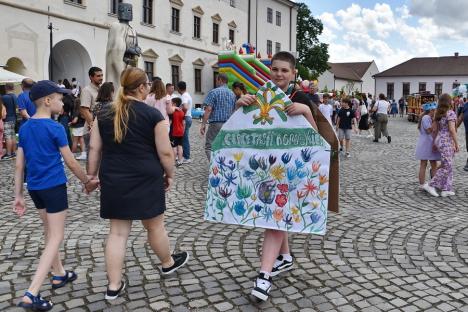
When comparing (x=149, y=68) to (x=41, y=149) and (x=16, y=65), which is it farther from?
(x=41, y=149)

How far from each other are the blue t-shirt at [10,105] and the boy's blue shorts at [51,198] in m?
8.55

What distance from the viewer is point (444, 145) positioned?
7516 mm

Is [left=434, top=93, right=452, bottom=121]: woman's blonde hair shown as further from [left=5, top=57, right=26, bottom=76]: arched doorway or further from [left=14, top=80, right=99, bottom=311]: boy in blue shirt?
[left=5, top=57, right=26, bottom=76]: arched doorway

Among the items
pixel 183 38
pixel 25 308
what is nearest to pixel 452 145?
pixel 25 308

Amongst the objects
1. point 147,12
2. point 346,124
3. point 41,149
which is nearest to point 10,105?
point 346,124

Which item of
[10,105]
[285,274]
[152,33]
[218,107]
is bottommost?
[285,274]

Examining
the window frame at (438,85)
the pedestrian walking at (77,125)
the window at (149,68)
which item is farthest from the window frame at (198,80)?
the window frame at (438,85)

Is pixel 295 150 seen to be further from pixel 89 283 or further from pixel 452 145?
pixel 452 145

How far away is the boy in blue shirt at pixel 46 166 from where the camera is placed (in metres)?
3.26

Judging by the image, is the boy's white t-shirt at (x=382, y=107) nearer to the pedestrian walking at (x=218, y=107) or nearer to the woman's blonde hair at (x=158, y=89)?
the pedestrian walking at (x=218, y=107)

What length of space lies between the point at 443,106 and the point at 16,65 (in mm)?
20179

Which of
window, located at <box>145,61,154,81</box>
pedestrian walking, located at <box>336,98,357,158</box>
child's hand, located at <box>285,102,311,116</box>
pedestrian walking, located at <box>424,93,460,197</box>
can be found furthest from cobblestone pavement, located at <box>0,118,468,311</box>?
window, located at <box>145,61,154,81</box>

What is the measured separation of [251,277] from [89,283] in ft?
4.21

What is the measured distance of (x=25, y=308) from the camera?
10.5 ft
